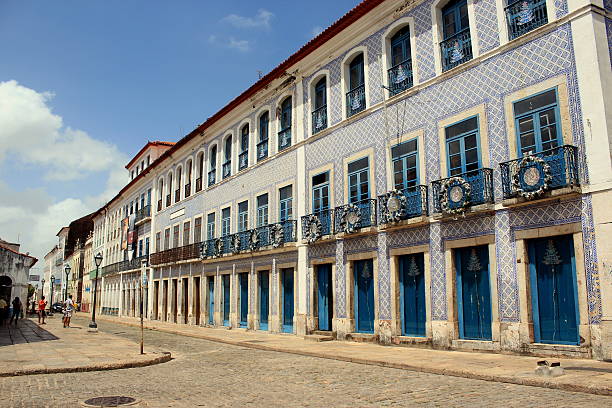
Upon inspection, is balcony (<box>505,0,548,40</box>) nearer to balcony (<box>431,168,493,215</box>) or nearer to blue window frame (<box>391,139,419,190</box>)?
balcony (<box>431,168,493,215</box>)

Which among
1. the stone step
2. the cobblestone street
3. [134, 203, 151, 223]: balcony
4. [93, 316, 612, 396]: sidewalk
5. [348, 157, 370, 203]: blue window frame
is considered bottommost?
the cobblestone street

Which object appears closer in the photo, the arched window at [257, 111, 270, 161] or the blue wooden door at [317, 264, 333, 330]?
the blue wooden door at [317, 264, 333, 330]

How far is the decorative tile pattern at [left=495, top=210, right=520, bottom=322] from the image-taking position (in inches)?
451

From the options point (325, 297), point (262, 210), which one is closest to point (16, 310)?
point (262, 210)

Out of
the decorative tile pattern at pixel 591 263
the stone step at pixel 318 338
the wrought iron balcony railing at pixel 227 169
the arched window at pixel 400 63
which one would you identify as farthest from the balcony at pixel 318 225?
the decorative tile pattern at pixel 591 263

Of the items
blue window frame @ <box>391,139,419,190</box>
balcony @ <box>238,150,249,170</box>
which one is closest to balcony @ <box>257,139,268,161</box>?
balcony @ <box>238,150,249,170</box>

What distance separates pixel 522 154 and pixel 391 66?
5.39 m

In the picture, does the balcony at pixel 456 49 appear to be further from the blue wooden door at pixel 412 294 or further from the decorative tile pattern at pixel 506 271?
the blue wooden door at pixel 412 294

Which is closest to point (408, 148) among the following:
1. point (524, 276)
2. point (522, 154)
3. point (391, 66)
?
point (391, 66)

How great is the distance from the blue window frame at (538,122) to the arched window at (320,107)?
7613 mm

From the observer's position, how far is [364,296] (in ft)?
52.2

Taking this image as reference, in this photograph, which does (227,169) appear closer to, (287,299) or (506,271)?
(287,299)

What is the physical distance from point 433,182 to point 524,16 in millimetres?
4082

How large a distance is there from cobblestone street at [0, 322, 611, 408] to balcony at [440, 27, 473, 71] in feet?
24.4
